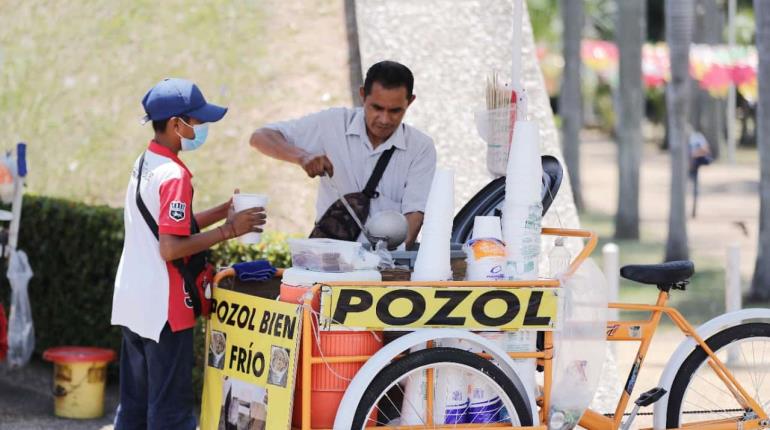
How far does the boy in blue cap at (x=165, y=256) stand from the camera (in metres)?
4.67

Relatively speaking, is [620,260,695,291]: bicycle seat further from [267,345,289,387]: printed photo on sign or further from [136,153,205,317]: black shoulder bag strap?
[136,153,205,317]: black shoulder bag strap

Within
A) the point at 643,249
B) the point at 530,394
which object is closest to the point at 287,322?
the point at 530,394

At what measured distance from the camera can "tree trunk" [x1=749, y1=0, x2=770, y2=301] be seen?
11.2 metres

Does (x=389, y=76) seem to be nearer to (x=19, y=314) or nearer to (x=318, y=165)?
(x=318, y=165)

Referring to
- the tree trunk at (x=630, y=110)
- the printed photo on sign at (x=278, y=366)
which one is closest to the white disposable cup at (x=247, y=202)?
the printed photo on sign at (x=278, y=366)

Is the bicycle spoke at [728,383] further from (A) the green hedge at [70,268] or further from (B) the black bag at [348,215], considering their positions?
(A) the green hedge at [70,268]

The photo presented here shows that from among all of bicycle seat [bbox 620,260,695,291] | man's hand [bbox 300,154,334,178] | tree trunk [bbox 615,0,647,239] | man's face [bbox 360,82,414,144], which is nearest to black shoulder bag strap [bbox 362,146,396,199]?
man's face [bbox 360,82,414,144]

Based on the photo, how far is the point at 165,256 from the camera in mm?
4668

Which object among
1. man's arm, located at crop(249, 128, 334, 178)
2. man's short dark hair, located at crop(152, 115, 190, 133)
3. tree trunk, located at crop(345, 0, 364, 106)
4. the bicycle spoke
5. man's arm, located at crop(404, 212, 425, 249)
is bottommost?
the bicycle spoke

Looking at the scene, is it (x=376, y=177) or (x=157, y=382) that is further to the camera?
(x=376, y=177)

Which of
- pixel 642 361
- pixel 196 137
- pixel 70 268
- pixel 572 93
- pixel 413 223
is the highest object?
pixel 572 93

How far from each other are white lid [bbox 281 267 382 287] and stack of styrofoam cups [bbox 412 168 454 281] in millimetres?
162

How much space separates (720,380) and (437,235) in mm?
1468

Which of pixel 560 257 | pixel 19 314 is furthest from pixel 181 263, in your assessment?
pixel 19 314
